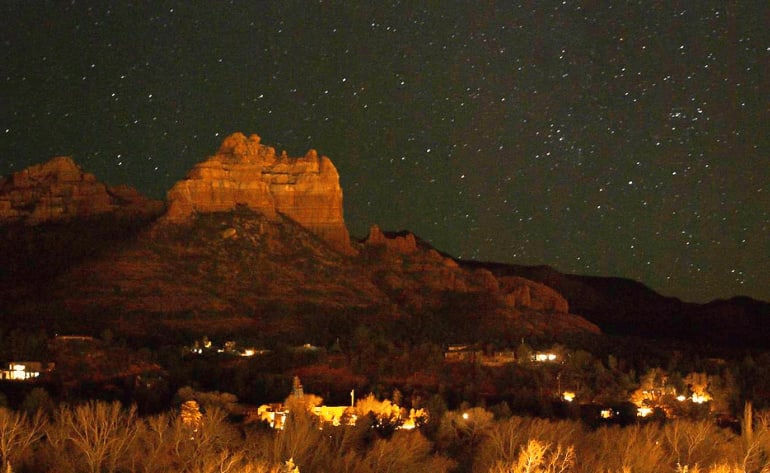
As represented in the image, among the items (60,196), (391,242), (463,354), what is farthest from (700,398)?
(60,196)

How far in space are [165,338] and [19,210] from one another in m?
28.6

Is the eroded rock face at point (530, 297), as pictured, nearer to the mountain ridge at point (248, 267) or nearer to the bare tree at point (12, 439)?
the mountain ridge at point (248, 267)

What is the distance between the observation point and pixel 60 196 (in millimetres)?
91312

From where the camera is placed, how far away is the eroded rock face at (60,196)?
292ft

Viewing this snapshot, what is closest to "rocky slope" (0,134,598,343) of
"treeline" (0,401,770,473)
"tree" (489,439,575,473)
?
"treeline" (0,401,770,473)

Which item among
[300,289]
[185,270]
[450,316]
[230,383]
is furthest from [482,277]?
[230,383]

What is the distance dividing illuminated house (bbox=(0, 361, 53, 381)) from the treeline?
1728 centimetres

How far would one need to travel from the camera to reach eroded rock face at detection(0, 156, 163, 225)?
89.1 m

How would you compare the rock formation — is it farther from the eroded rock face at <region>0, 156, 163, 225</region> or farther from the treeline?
the treeline

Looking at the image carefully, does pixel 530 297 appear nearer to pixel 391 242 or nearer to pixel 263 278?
pixel 391 242

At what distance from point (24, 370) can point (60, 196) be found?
3940 cm

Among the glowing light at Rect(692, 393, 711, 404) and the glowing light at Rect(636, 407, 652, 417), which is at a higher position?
the glowing light at Rect(692, 393, 711, 404)

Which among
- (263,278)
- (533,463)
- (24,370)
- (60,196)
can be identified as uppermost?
(60,196)

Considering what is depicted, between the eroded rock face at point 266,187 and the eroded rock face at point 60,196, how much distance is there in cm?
346
